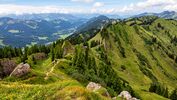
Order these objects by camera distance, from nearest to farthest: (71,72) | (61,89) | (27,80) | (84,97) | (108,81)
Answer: (84,97), (61,89), (27,80), (71,72), (108,81)

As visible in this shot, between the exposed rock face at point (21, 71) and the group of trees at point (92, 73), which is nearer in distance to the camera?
the exposed rock face at point (21, 71)

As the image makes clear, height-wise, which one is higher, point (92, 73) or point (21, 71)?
point (21, 71)

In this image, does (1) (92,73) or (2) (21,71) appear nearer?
(2) (21,71)

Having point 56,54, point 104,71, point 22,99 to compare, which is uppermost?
point 22,99

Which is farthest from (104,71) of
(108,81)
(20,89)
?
(20,89)

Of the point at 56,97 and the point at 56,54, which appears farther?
the point at 56,54

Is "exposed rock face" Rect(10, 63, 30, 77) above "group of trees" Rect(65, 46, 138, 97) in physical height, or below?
above

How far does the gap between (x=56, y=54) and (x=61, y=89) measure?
11721 centimetres

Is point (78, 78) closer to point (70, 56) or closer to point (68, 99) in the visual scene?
point (70, 56)

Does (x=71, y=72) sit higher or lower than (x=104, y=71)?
higher

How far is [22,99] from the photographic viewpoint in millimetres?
53406

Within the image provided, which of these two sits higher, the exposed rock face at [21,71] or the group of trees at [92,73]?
the exposed rock face at [21,71]

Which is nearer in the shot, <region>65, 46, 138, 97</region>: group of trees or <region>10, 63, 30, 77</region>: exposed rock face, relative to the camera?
<region>10, 63, 30, 77</region>: exposed rock face

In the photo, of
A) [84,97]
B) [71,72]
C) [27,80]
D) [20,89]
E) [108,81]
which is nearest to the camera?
[84,97]
